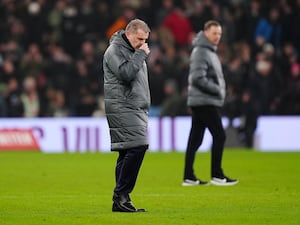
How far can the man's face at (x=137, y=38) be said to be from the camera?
1160 cm

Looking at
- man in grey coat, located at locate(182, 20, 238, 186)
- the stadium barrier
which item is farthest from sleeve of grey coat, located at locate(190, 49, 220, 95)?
the stadium barrier

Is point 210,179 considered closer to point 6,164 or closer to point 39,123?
point 6,164

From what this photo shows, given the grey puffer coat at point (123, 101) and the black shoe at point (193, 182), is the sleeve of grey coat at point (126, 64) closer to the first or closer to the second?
the grey puffer coat at point (123, 101)

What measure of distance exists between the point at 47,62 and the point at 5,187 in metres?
12.7

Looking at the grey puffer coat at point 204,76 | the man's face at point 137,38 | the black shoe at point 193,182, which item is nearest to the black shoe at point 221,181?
the black shoe at point 193,182

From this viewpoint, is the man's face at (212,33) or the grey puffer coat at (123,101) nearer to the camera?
the grey puffer coat at (123,101)

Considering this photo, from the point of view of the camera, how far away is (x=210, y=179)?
53.5ft

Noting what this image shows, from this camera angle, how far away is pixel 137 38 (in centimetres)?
1162

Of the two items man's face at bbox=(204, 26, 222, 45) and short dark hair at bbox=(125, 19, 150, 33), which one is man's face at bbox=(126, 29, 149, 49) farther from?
man's face at bbox=(204, 26, 222, 45)

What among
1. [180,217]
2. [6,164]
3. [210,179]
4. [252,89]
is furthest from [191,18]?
[180,217]

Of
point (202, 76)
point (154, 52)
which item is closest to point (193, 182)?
point (202, 76)

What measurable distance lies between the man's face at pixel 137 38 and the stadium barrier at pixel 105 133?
43.2ft

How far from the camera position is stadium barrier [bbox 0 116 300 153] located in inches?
978

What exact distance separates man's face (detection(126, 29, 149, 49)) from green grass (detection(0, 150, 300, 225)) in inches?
71.9
